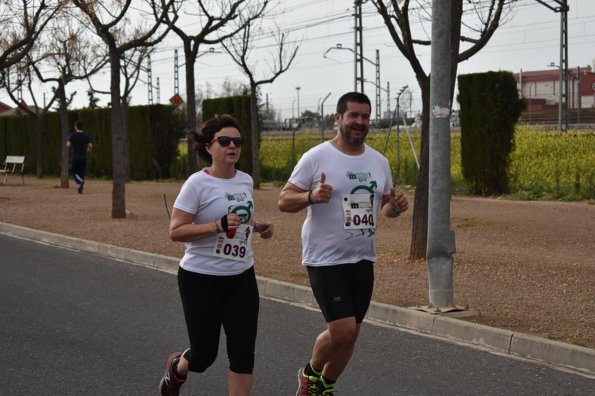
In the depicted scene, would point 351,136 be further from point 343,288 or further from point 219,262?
point 219,262

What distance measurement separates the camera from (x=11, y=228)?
1756 cm

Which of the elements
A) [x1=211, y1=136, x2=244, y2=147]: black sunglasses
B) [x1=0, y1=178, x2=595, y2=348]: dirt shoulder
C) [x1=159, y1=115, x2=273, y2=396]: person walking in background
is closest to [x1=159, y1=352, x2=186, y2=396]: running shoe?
[x1=159, y1=115, x2=273, y2=396]: person walking in background

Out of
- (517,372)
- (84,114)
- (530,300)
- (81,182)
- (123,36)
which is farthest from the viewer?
(84,114)

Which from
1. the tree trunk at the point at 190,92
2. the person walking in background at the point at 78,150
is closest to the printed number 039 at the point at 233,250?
the tree trunk at the point at 190,92

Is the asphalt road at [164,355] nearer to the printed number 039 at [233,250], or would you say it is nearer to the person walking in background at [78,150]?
the printed number 039 at [233,250]

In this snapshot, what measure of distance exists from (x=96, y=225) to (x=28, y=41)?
26.2 feet

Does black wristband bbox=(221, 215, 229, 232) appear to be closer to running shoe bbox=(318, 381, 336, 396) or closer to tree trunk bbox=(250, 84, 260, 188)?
running shoe bbox=(318, 381, 336, 396)

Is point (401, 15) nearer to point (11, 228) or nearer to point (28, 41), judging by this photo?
point (11, 228)

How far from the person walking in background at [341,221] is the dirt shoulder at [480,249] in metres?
2.57

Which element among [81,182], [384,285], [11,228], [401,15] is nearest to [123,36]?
[81,182]

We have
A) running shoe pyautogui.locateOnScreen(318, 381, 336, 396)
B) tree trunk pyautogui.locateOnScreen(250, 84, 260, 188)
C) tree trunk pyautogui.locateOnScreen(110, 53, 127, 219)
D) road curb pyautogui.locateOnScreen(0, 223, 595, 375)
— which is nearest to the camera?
running shoe pyautogui.locateOnScreen(318, 381, 336, 396)

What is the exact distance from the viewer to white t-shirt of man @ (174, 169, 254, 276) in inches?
204

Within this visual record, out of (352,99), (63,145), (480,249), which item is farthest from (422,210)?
(63,145)

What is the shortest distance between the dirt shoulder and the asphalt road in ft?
2.77
